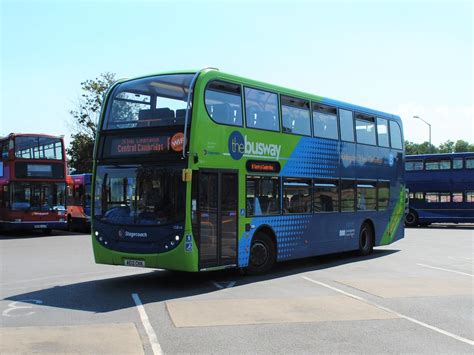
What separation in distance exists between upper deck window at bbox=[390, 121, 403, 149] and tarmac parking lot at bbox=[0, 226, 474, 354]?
5030 mm

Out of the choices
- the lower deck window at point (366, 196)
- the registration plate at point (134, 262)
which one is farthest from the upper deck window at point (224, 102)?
the lower deck window at point (366, 196)

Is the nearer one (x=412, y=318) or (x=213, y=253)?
(x=412, y=318)

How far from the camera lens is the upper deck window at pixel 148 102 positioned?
10.5 metres

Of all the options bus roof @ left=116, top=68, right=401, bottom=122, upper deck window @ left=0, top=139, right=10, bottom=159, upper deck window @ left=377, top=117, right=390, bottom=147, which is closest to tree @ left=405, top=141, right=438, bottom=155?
upper deck window @ left=0, top=139, right=10, bottom=159

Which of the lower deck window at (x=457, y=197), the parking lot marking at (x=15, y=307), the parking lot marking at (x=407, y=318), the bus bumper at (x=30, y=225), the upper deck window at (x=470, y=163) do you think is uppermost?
the upper deck window at (x=470, y=163)

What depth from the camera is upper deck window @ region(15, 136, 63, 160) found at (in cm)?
2406

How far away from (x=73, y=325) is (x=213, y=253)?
3794 mm

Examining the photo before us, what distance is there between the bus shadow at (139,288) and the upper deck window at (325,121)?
135 inches

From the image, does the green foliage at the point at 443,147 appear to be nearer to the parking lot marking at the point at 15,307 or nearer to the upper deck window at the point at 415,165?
the upper deck window at the point at 415,165

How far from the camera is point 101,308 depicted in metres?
8.37

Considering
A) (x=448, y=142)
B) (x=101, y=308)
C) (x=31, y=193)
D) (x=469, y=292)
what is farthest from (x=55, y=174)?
(x=448, y=142)

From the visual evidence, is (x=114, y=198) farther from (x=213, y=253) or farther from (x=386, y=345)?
(x=386, y=345)

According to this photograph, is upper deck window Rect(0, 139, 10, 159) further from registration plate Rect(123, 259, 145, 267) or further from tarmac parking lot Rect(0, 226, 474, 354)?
registration plate Rect(123, 259, 145, 267)

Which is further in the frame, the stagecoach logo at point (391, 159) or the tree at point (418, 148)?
the tree at point (418, 148)
